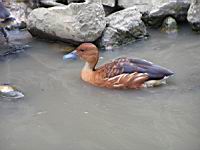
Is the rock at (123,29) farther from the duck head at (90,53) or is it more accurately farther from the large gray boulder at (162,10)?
the duck head at (90,53)

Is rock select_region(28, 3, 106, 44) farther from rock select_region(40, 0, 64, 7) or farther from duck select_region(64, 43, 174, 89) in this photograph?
duck select_region(64, 43, 174, 89)

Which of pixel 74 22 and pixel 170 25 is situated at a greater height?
pixel 74 22

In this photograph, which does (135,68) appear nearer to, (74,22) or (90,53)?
(90,53)

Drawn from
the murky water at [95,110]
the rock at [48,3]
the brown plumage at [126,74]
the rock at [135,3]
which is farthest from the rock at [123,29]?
the brown plumage at [126,74]

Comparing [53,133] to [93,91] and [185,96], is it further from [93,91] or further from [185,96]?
[185,96]

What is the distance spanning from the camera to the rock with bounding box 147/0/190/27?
29.3 ft

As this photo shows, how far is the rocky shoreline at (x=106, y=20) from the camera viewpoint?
7.97 m

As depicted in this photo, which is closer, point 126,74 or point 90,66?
point 126,74

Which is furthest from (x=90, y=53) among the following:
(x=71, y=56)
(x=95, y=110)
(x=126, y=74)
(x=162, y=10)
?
(x=162, y=10)

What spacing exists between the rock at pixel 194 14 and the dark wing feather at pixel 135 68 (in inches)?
101

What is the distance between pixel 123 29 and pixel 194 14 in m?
1.47

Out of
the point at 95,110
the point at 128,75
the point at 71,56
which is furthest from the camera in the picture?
the point at 71,56

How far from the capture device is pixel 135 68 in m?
6.34

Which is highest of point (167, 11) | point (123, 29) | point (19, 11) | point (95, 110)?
point (167, 11)
